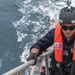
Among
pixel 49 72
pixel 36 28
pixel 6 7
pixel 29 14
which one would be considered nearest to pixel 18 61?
pixel 36 28

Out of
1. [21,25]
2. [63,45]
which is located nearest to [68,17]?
[63,45]

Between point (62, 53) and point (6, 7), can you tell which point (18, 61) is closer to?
point (6, 7)

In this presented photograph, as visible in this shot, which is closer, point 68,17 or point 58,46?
point 68,17

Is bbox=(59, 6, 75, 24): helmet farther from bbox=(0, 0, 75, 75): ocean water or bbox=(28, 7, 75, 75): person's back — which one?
bbox=(0, 0, 75, 75): ocean water

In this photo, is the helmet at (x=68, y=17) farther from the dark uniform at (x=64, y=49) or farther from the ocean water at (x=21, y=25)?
the ocean water at (x=21, y=25)

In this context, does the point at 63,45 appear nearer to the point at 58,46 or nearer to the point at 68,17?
the point at 58,46

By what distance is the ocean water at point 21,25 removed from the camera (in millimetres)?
48734

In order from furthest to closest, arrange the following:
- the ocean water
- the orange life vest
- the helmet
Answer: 1. the ocean water
2. the orange life vest
3. the helmet

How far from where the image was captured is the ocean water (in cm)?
4873

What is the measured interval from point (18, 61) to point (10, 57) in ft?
5.05

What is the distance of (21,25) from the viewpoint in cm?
5916

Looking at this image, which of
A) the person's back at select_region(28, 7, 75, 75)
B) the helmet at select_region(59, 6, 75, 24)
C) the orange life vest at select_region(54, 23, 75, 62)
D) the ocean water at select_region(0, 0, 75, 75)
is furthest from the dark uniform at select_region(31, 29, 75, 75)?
the ocean water at select_region(0, 0, 75, 75)

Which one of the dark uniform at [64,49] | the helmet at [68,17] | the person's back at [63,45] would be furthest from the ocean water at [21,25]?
the helmet at [68,17]

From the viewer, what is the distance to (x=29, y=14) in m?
63.7
